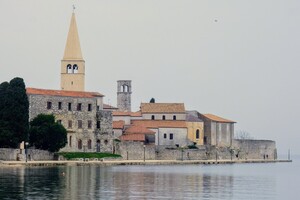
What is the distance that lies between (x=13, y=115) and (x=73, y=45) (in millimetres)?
30858

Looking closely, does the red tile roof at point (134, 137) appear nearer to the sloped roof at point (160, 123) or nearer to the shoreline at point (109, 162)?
the shoreline at point (109, 162)

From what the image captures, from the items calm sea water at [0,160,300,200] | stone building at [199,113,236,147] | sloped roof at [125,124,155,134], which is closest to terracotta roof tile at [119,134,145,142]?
sloped roof at [125,124,155,134]

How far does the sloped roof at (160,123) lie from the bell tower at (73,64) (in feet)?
29.3

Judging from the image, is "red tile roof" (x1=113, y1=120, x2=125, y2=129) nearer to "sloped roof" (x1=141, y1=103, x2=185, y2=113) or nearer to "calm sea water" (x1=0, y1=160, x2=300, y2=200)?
"sloped roof" (x1=141, y1=103, x2=185, y2=113)

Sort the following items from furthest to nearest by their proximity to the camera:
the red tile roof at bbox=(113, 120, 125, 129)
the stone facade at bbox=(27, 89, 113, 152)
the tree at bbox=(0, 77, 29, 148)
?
the red tile roof at bbox=(113, 120, 125, 129), the stone facade at bbox=(27, 89, 113, 152), the tree at bbox=(0, 77, 29, 148)

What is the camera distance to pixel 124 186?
183ft

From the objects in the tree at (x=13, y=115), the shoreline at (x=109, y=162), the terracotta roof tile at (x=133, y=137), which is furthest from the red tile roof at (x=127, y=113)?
the tree at (x=13, y=115)

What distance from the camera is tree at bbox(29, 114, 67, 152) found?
87.1 metres

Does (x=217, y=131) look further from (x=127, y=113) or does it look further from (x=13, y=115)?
(x=13, y=115)

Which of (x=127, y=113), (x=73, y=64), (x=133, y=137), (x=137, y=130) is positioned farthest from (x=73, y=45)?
(x=133, y=137)

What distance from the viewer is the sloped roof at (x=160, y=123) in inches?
4247

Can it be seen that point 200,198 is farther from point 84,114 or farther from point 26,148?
point 84,114

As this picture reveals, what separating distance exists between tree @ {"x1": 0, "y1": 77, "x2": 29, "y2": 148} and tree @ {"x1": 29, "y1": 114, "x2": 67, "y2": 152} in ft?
14.3

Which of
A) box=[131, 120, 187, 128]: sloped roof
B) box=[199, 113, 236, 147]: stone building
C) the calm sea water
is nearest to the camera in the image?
the calm sea water
